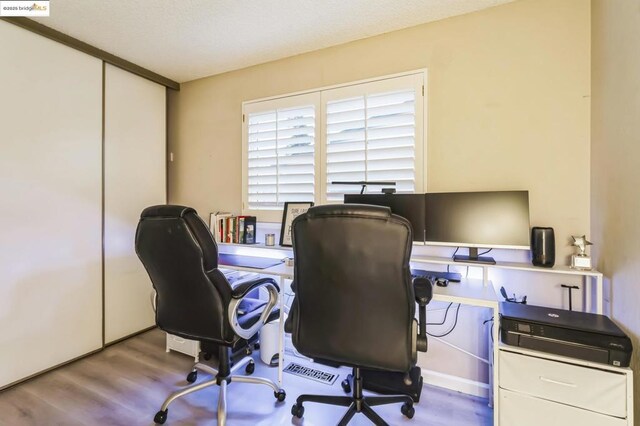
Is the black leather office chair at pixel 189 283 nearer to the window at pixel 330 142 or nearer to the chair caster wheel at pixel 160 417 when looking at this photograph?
the chair caster wheel at pixel 160 417

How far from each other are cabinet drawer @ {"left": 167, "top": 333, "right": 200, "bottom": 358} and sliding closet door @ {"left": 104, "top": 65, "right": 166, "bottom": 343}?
0.58m

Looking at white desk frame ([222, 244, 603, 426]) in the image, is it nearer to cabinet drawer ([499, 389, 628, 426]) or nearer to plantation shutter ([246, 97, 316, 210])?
cabinet drawer ([499, 389, 628, 426])

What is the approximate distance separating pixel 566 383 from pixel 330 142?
195cm

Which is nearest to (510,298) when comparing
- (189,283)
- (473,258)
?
(473,258)

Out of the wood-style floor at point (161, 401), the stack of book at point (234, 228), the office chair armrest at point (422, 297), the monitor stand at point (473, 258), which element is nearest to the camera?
the office chair armrest at point (422, 297)

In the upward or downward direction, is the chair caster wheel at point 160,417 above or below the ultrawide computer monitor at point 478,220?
below

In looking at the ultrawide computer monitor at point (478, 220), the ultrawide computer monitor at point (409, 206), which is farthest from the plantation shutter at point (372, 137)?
the ultrawide computer monitor at point (478, 220)

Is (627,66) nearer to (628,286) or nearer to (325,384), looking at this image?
(628,286)

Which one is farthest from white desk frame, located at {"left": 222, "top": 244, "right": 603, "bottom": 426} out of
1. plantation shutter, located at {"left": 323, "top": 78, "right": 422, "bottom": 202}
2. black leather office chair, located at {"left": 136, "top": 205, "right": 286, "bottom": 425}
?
plantation shutter, located at {"left": 323, "top": 78, "right": 422, "bottom": 202}

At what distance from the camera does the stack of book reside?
2602mm

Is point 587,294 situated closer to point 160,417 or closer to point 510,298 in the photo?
point 510,298

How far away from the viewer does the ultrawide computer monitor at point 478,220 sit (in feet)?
5.60

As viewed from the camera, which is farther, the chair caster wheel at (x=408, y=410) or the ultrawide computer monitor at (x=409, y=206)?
the ultrawide computer monitor at (x=409, y=206)

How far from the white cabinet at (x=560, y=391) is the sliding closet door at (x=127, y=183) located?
113 inches
